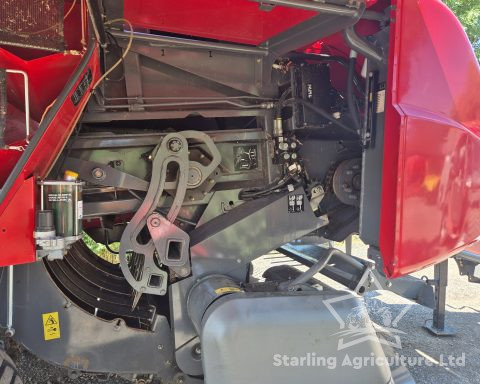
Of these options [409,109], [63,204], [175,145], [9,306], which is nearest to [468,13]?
[409,109]

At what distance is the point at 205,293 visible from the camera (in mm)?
2162

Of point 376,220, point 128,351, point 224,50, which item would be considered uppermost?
point 224,50

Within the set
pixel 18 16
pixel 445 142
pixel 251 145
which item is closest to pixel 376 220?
pixel 445 142

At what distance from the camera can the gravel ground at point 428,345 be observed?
2693 millimetres

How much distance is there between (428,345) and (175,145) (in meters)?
2.94

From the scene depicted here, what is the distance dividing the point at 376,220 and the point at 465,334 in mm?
2514

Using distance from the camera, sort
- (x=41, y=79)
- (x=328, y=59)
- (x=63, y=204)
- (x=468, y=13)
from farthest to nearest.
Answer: (x=468, y=13) < (x=328, y=59) < (x=41, y=79) < (x=63, y=204)

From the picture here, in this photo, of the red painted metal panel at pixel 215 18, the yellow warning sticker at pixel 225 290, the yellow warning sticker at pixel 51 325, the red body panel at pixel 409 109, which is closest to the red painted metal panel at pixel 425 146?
the red body panel at pixel 409 109

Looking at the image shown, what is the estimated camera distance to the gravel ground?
269 cm

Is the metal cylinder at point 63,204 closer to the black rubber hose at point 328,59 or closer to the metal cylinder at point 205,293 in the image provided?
the metal cylinder at point 205,293

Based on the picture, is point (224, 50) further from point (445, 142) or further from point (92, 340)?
point (92, 340)

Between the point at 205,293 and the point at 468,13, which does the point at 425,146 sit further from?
the point at 468,13

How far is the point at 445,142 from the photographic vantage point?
2.08 metres

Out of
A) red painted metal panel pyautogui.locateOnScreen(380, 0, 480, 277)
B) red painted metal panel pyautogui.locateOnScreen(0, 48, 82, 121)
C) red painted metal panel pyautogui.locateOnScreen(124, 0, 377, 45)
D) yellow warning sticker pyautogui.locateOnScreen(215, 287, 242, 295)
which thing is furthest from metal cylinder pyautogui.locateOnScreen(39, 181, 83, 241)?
red painted metal panel pyautogui.locateOnScreen(380, 0, 480, 277)
